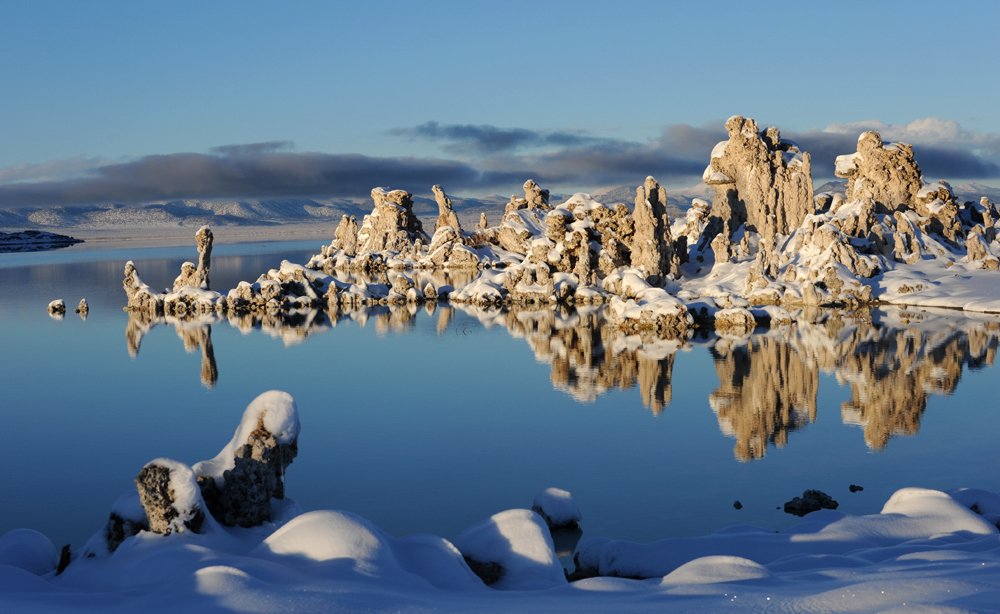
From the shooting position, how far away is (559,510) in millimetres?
12234

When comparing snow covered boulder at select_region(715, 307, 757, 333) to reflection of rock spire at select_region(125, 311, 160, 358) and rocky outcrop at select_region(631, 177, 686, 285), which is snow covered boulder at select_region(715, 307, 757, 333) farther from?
reflection of rock spire at select_region(125, 311, 160, 358)

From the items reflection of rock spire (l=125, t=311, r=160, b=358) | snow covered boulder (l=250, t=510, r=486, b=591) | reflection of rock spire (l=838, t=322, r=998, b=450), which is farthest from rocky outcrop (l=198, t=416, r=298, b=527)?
reflection of rock spire (l=125, t=311, r=160, b=358)

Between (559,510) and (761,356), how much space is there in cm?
1853

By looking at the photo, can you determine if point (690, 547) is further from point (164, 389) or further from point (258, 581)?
point (164, 389)

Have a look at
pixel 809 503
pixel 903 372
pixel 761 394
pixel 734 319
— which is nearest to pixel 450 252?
pixel 734 319

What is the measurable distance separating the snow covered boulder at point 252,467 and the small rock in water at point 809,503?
7651mm

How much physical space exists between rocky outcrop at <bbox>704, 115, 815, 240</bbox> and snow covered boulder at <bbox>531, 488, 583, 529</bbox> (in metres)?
59.5

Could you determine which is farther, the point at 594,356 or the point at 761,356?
the point at 594,356

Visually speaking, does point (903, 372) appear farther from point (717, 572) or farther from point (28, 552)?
point (28, 552)

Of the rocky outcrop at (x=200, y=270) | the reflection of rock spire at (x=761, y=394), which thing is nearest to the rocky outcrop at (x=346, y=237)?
the rocky outcrop at (x=200, y=270)

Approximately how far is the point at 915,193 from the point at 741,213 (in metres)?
13.6

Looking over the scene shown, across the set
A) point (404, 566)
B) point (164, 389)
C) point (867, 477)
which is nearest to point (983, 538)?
point (867, 477)

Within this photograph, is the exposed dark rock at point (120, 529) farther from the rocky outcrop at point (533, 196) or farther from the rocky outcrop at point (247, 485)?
the rocky outcrop at point (533, 196)

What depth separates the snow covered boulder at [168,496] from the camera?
8930 mm
